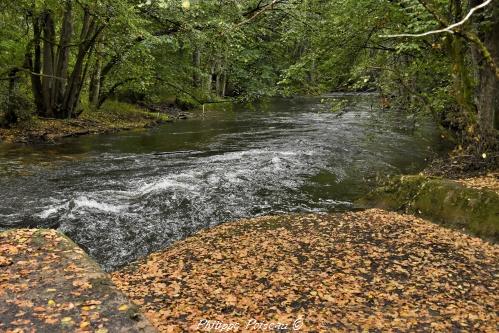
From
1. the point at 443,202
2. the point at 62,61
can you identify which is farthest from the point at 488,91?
the point at 62,61

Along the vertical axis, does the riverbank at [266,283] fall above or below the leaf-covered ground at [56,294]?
below

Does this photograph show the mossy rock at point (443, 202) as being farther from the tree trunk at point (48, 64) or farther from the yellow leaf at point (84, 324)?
the tree trunk at point (48, 64)

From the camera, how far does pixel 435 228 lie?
32.2 ft

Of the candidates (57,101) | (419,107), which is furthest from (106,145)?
(419,107)

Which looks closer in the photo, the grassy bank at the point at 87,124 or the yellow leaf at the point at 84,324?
the yellow leaf at the point at 84,324

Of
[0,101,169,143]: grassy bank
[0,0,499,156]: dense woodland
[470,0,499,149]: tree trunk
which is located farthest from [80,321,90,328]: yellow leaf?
[0,101,169,143]: grassy bank

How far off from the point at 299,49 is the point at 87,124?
38.0ft

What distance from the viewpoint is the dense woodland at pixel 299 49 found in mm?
12602

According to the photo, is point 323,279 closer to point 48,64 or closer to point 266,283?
point 266,283

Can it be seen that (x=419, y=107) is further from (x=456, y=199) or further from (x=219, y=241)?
(x=219, y=241)

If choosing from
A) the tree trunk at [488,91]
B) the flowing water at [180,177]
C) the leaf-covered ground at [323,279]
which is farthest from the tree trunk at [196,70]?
the leaf-covered ground at [323,279]

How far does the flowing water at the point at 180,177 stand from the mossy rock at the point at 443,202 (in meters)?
1.15

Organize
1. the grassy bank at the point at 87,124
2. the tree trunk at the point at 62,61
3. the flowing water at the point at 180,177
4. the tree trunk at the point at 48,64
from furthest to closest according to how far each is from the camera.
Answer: the tree trunk at the point at 48,64 → the tree trunk at the point at 62,61 → the grassy bank at the point at 87,124 → the flowing water at the point at 180,177

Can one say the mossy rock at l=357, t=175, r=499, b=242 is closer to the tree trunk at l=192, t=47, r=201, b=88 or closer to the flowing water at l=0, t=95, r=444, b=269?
the flowing water at l=0, t=95, r=444, b=269
